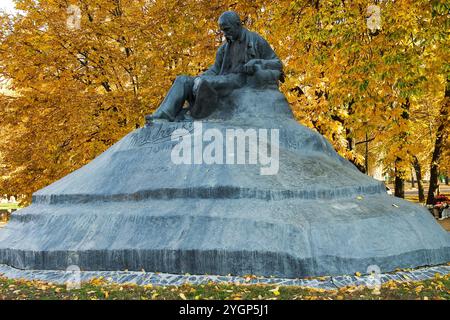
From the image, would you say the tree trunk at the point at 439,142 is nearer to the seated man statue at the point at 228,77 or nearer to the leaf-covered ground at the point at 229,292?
the seated man statue at the point at 228,77

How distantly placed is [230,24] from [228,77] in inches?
32.4

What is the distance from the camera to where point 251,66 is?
796 cm

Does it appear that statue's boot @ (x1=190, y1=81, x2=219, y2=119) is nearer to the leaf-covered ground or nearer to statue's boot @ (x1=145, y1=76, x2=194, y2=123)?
statue's boot @ (x1=145, y1=76, x2=194, y2=123)

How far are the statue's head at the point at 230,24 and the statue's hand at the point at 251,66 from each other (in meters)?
0.55

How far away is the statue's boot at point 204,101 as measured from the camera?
789 cm

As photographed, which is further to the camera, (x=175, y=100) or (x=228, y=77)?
(x=228, y=77)

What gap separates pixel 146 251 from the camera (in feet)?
18.8

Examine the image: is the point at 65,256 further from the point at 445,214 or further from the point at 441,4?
the point at 445,214

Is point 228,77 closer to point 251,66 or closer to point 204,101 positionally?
point 251,66

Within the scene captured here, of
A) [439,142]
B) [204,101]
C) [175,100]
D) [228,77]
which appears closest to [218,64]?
[228,77]

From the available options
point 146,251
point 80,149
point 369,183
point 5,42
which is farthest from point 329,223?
point 5,42

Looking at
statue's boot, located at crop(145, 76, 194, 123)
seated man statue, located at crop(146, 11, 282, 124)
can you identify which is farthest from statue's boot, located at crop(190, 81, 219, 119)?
statue's boot, located at crop(145, 76, 194, 123)

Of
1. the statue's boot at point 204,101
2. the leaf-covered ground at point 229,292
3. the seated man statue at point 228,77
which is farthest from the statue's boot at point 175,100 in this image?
the leaf-covered ground at point 229,292

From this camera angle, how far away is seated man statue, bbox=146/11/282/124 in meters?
7.92
